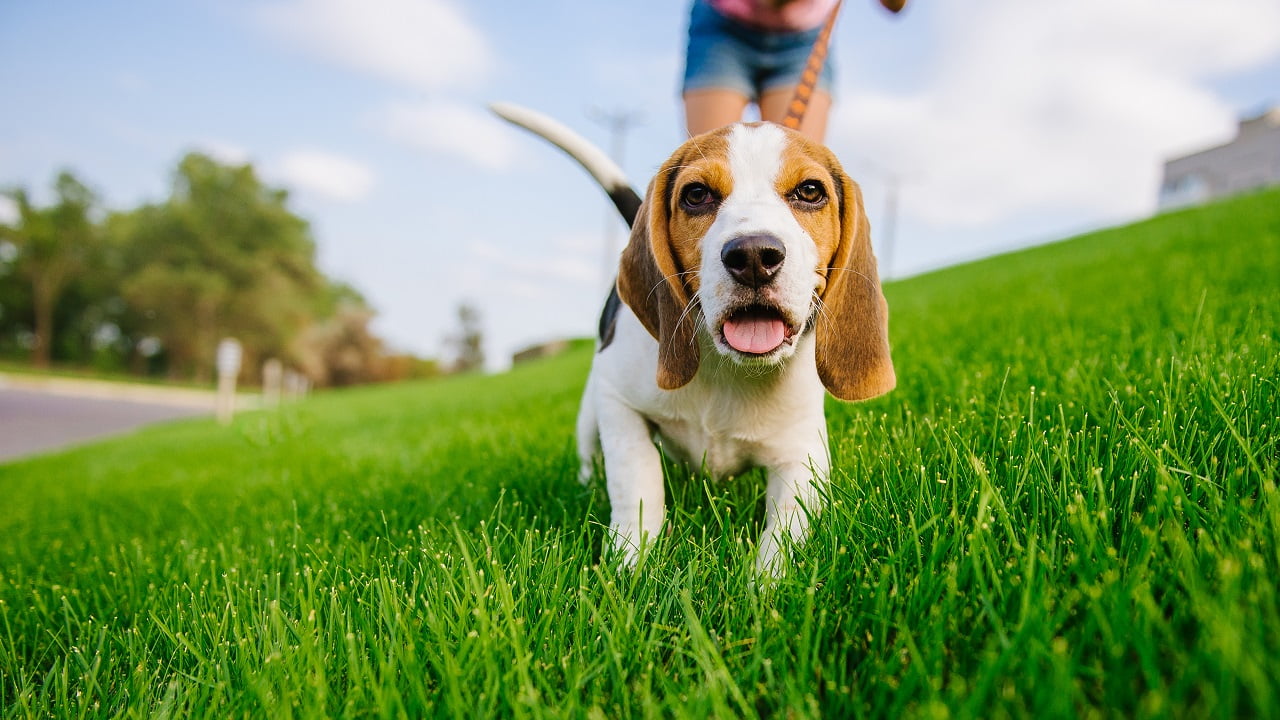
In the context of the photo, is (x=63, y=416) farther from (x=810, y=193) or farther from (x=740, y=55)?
(x=810, y=193)

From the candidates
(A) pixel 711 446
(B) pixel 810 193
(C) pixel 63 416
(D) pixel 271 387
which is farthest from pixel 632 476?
(C) pixel 63 416

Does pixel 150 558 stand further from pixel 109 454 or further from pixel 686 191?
pixel 109 454

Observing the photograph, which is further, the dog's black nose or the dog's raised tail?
the dog's raised tail

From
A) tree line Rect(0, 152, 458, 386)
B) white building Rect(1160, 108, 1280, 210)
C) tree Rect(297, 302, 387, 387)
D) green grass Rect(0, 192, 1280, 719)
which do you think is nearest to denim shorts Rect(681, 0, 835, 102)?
green grass Rect(0, 192, 1280, 719)

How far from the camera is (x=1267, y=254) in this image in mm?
5680

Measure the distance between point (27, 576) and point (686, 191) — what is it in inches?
126

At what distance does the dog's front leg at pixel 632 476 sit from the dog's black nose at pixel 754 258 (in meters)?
0.68

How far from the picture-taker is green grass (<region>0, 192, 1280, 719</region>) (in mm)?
1074

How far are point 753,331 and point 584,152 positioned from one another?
134 cm

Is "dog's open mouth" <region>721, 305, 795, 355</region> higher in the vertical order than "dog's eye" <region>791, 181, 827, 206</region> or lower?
lower

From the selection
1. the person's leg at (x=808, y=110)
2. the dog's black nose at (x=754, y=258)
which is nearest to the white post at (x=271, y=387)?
the person's leg at (x=808, y=110)

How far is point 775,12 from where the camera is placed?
3.07m

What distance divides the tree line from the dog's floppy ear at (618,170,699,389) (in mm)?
45858

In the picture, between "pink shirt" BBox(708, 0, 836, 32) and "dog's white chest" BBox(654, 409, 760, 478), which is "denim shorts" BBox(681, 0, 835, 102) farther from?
"dog's white chest" BBox(654, 409, 760, 478)
